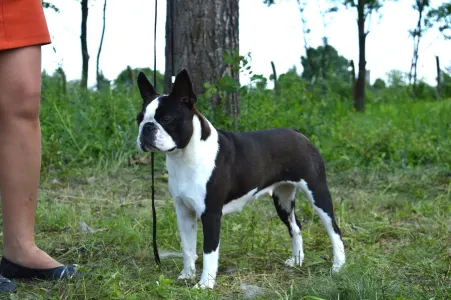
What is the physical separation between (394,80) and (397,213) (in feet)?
56.0

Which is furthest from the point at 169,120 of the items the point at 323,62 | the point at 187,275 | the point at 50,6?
the point at 323,62

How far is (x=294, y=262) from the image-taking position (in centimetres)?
427

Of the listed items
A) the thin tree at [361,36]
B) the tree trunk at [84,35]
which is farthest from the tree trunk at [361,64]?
the tree trunk at [84,35]

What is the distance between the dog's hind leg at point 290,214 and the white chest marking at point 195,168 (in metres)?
0.86

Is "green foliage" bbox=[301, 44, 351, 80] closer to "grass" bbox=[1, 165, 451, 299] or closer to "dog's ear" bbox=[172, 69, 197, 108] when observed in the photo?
"grass" bbox=[1, 165, 451, 299]

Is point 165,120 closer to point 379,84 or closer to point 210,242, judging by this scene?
point 210,242

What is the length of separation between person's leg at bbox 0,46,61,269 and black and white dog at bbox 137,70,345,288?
584 mm

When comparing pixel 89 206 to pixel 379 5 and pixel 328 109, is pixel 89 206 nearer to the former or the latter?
pixel 328 109

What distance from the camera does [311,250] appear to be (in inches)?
184

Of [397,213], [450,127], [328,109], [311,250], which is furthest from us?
[328,109]

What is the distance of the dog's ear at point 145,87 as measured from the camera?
148 inches

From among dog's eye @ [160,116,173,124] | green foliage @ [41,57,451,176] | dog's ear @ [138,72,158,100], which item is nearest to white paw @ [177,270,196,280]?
dog's eye @ [160,116,173,124]

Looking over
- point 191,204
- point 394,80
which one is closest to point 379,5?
point 394,80

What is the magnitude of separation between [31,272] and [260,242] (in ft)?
5.10
